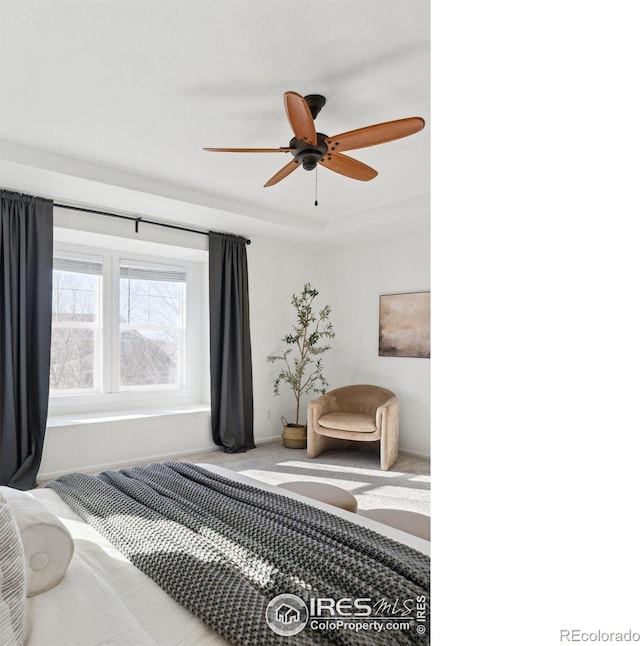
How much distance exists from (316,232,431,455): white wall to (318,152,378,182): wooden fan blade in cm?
202

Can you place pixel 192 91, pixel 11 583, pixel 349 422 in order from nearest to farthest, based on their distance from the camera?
pixel 11 583
pixel 192 91
pixel 349 422

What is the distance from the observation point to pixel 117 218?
4262 mm

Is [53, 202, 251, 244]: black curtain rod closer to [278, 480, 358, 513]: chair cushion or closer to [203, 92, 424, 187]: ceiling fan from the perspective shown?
[203, 92, 424, 187]: ceiling fan

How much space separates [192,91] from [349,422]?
10.2ft

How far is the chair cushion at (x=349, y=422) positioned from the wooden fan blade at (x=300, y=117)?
2.73 meters

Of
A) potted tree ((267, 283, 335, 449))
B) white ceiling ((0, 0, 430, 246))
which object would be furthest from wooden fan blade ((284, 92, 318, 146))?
potted tree ((267, 283, 335, 449))

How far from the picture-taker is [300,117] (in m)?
2.24

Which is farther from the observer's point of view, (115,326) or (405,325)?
(405,325)

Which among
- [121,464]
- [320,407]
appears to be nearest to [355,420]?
[320,407]

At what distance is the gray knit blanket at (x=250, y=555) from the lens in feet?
3.74

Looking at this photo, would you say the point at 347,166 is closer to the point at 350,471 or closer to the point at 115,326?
the point at 350,471

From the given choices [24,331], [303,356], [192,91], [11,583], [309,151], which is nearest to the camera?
[11,583]

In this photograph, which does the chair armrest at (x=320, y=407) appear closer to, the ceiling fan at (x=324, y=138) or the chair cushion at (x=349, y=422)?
the chair cushion at (x=349, y=422)
